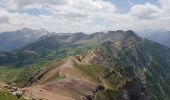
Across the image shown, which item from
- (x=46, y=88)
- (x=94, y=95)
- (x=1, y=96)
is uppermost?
(x=1, y=96)

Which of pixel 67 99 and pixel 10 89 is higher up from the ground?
pixel 10 89

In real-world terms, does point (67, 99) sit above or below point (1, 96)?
below

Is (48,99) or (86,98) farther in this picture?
(86,98)

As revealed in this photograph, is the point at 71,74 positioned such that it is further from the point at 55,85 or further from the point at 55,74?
the point at 55,85

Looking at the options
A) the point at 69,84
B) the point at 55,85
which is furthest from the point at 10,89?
the point at 69,84

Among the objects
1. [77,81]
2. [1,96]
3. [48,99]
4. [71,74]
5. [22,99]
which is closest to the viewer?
[1,96]

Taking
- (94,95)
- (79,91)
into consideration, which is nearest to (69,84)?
(79,91)

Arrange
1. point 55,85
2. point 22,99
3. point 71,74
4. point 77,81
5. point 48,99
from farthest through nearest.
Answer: point 71,74 → point 77,81 → point 55,85 → point 48,99 → point 22,99

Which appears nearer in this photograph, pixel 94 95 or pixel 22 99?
pixel 22 99

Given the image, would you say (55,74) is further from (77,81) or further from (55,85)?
(55,85)
